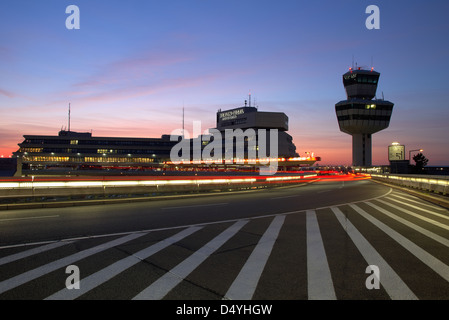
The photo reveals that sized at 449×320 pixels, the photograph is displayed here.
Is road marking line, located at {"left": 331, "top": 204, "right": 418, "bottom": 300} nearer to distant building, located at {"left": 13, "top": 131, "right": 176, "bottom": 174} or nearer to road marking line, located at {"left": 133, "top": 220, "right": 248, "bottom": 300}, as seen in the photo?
road marking line, located at {"left": 133, "top": 220, "right": 248, "bottom": 300}

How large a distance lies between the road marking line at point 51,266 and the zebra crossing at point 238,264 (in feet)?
0.05

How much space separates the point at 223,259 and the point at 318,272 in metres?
1.89

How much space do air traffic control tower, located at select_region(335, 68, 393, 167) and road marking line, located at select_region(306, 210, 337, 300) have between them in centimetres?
12409

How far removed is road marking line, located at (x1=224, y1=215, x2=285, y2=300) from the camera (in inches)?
170

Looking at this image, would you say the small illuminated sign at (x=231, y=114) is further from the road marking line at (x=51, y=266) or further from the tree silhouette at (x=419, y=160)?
the road marking line at (x=51, y=266)

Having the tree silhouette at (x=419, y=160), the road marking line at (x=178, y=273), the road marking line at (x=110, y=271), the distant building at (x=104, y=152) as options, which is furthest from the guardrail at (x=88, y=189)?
the tree silhouette at (x=419, y=160)

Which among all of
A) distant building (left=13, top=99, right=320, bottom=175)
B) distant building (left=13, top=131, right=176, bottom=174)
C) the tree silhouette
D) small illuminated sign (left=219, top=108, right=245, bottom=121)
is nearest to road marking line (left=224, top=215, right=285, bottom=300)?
distant building (left=13, top=99, right=320, bottom=175)

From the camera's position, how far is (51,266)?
5.55 meters

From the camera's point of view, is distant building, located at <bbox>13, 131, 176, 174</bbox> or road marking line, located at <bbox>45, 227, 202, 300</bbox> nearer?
road marking line, located at <bbox>45, 227, 202, 300</bbox>

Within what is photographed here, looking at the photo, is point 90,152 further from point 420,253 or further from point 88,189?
point 420,253

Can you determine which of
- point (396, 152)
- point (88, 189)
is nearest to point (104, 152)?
point (88, 189)

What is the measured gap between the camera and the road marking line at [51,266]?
4.70 meters
